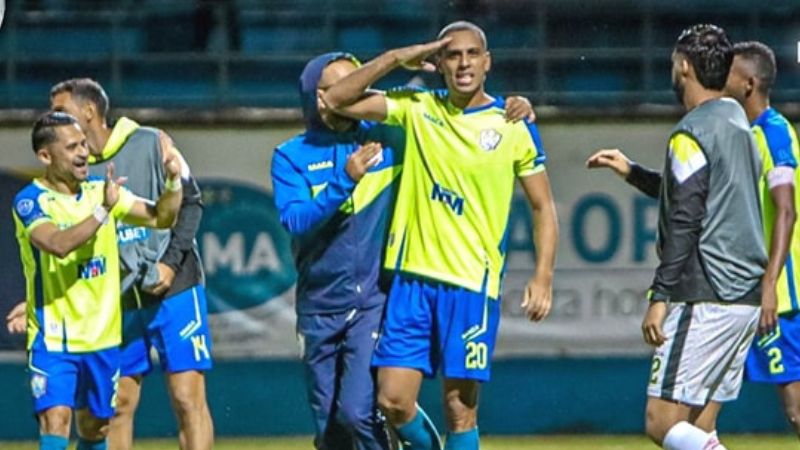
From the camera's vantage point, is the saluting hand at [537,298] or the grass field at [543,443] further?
the grass field at [543,443]

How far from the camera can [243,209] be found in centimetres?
1295

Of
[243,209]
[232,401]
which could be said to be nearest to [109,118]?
[243,209]

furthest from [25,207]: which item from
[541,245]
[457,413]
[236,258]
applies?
[236,258]

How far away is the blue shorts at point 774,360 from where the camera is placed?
9.37 metres

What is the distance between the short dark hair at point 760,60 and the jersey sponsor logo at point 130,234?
2890mm

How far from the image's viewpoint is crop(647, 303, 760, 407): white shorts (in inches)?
310

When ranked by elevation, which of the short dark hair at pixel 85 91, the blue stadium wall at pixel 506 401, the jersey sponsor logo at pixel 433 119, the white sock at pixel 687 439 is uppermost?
the short dark hair at pixel 85 91

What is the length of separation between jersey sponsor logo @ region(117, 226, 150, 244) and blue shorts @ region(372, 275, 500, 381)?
170cm

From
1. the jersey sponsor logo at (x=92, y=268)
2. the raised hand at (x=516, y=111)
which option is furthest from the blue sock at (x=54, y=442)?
the raised hand at (x=516, y=111)

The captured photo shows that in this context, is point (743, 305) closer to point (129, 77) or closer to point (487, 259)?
point (487, 259)

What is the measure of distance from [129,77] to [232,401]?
276 cm

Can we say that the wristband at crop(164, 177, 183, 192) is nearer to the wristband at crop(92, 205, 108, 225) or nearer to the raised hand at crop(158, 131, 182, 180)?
the raised hand at crop(158, 131, 182, 180)

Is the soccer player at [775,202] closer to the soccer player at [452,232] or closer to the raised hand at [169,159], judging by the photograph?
the soccer player at [452,232]

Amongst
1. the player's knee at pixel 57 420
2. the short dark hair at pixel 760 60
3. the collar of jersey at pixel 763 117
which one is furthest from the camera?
the collar of jersey at pixel 763 117
